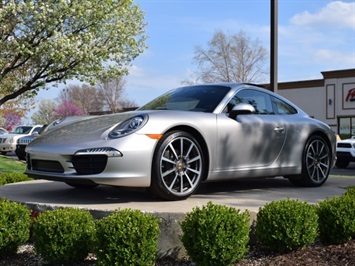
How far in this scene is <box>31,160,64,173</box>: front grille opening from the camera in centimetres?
485

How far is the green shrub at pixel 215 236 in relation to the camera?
3.73 meters

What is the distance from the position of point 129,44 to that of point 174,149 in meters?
12.4

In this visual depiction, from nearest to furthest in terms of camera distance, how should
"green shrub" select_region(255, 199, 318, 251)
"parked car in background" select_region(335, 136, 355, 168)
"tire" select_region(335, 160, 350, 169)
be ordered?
1. "green shrub" select_region(255, 199, 318, 251)
2. "parked car in background" select_region(335, 136, 355, 168)
3. "tire" select_region(335, 160, 350, 169)

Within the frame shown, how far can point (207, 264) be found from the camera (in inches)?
147

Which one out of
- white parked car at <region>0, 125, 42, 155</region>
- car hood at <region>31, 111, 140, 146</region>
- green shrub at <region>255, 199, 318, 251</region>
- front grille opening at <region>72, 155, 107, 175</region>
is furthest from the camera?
white parked car at <region>0, 125, 42, 155</region>

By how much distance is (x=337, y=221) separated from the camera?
4.15 metres

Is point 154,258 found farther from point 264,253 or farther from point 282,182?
point 282,182

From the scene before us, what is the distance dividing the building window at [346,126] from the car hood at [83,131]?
31.7 meters

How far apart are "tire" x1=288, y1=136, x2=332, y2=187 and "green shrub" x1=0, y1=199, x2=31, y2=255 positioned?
11.3 ft

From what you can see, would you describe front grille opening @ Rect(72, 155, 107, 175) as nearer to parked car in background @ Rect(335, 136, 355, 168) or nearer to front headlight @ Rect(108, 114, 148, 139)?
front headlight @ Rect(108, 114, 148, 139)

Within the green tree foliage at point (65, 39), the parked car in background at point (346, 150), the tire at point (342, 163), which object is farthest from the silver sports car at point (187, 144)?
the tire at point (342, 163)

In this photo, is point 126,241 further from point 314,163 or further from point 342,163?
point 342,163

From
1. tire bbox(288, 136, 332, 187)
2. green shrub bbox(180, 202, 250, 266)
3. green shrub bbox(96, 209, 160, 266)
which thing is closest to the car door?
tire bbox(288, 136, 332, 187)

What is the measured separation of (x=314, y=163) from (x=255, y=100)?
1241 mm
